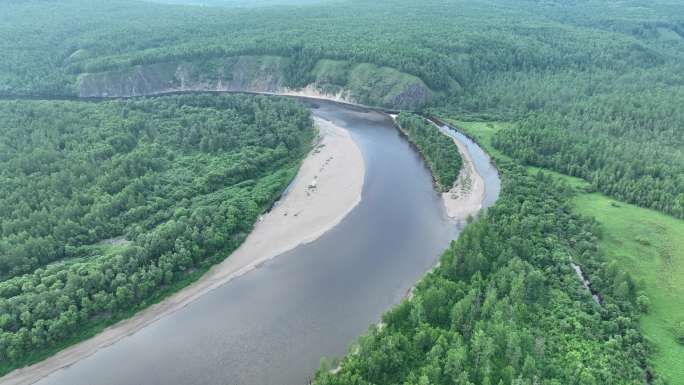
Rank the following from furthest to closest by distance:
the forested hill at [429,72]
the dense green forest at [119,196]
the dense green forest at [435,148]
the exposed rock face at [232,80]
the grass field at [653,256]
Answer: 1. the exposed rock face at [232,80]
2. the forested hill at [429,72]
3. the dense green forest at [435,148]
4. the dense green forest at [119,196]
5. the grass field at [653,256]

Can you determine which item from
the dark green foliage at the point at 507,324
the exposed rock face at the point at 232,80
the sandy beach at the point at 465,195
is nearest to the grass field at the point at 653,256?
the dark green foliage at the point at 507,324

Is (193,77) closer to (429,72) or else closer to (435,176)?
(429,72)

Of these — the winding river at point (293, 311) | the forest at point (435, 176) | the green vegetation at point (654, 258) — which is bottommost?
the winding river at point (293, 311)

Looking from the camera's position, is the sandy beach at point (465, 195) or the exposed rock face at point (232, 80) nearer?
the sandy beach at point (465, 195)

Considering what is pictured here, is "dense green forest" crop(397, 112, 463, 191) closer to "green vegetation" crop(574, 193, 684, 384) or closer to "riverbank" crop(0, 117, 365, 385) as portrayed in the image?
"riverbank" crop(0, 117, 365, 385)

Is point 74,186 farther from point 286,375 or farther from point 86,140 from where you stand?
point 286,375

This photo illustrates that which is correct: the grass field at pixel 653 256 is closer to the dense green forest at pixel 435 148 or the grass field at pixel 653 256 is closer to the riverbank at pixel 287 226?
the dense green forest at pixel 435 148
